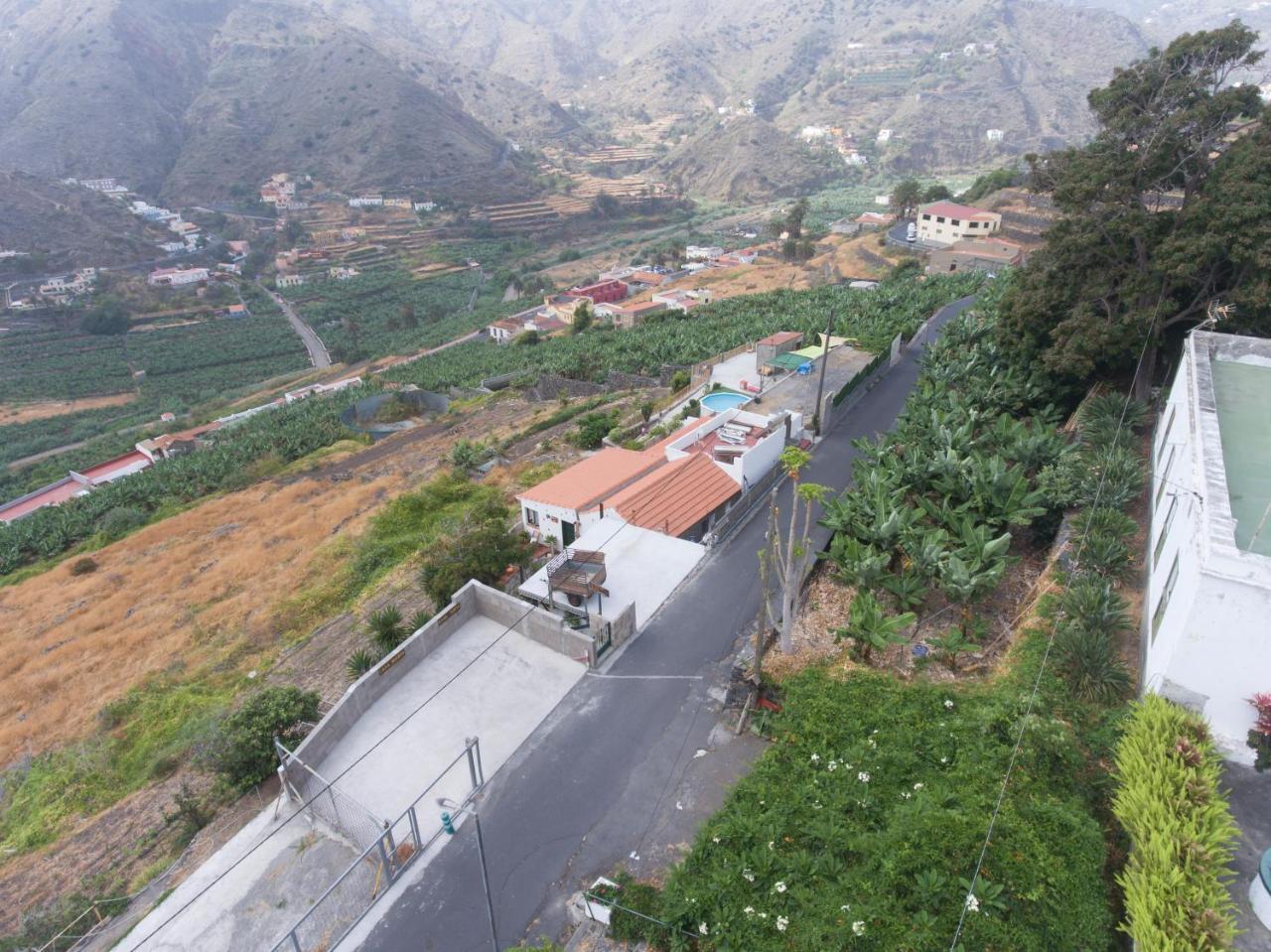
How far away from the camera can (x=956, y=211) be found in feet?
211

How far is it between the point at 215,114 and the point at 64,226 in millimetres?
71870

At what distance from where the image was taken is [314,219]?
415 feet

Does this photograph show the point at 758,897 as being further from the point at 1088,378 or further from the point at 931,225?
the point at 931,225

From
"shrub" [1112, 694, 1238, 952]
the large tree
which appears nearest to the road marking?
"shrub" [1112, 694, 1238, 952]

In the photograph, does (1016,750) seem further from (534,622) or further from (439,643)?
(439,643)

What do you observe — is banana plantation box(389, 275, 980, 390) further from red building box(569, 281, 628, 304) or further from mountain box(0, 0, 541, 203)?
mountain box(0, 0, 541, 203)

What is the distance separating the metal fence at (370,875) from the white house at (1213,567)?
9014 millimetres

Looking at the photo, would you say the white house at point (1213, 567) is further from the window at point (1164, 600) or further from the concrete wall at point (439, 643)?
the concrete wall at point (439, 643)

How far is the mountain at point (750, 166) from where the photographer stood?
154 m

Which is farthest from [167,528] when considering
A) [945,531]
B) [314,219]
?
[314,219]

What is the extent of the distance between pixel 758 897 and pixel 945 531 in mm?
8544

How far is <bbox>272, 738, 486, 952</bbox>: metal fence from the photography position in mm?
8836

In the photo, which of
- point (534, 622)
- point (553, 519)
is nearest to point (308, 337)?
point (553, 519)

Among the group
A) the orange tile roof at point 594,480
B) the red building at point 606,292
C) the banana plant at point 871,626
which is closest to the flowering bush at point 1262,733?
the banana plant at point 871,626
